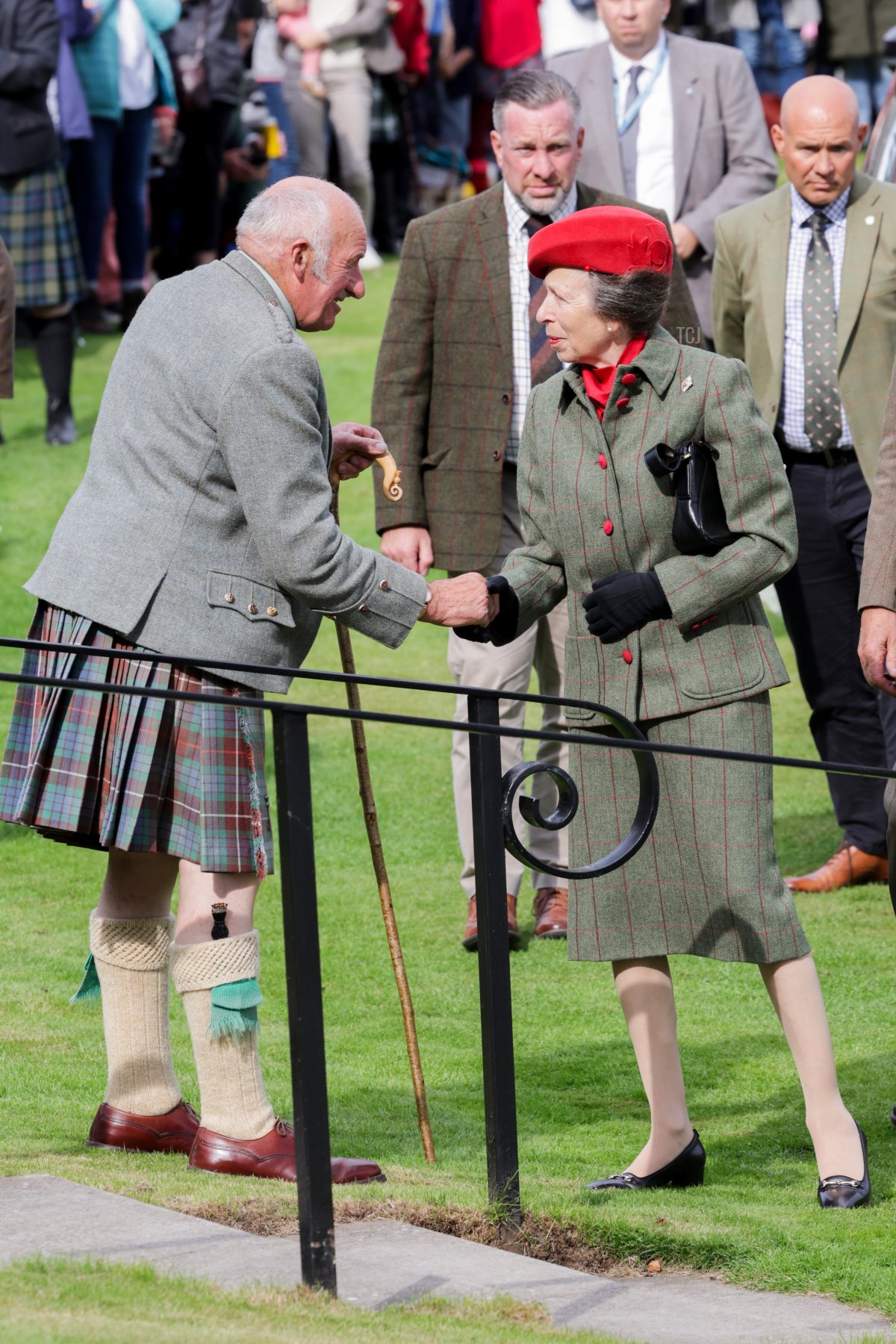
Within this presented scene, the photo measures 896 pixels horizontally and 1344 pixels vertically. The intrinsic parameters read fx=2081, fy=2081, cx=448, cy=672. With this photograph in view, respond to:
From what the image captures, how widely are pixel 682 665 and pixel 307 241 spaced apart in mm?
1157

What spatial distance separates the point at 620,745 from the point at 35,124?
27.6ft

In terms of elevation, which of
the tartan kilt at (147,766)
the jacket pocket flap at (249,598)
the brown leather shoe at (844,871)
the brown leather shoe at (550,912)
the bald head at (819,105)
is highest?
the bald head at (819,105)

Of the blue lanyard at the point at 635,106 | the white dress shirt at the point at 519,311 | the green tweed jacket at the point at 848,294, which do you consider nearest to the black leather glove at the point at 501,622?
the white dress shirt at the point at 519,311

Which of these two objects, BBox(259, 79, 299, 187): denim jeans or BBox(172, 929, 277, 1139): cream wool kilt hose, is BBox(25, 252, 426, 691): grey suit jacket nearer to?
BBox(172, 929, 277, 1139): cream wool kilt hose

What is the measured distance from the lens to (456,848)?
758cm

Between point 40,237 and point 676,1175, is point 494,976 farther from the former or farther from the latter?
point 40,237

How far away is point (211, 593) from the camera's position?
4090 mm

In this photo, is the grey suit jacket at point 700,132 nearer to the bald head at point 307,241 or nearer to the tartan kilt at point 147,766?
the bald head at point 307,241

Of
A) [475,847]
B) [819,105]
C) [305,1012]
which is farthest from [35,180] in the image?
[305,1012]

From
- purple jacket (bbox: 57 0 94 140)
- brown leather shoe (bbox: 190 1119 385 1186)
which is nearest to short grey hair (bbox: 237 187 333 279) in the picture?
brown leather shoe (bbox: 190 1119 385 1186)

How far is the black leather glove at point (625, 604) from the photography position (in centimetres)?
429

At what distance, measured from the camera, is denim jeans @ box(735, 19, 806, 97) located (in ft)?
60.6

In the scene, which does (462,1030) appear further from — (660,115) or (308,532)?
(660,115)

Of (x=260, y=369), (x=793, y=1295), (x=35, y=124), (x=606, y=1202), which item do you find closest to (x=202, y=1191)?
(x=606, y=1202)
